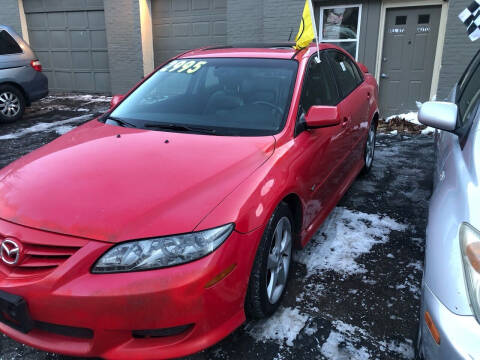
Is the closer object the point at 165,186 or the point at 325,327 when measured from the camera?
the point at 165,186

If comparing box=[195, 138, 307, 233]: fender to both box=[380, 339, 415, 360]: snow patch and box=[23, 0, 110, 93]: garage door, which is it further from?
box=[23, 0, 110, 93]: garage door

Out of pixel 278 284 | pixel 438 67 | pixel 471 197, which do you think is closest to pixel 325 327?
pixel 278 284

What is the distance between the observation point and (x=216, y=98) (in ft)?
10.4

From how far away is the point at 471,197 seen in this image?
186cm

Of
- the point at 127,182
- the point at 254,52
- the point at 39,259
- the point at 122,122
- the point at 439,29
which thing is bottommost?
the point at 39,259

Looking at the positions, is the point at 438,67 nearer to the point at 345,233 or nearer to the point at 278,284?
the point at 345,233

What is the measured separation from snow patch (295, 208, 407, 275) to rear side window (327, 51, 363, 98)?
3.94 feet

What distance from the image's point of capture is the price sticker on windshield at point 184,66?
3531 millimetres

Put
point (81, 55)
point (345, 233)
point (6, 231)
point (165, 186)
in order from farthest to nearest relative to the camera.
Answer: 1. point (81, 55)
2. point (345, 233)
3. point (165, 186)
4. point (6, 231)

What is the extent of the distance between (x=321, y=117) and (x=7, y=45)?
25.8ft

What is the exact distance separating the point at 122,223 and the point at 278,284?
1167mm

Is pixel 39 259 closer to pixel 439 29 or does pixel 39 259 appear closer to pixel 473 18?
pixel 473 18

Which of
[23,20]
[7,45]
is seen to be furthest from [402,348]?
[23,20]

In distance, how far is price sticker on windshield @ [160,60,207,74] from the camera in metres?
3.53
